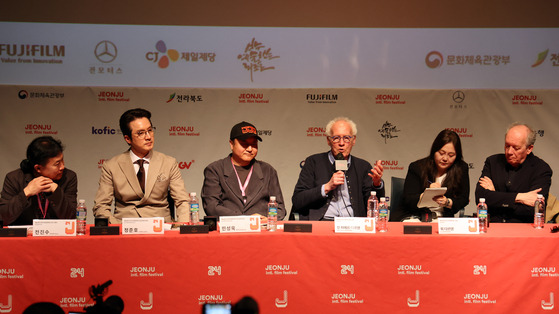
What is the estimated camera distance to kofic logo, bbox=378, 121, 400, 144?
5.34 metres

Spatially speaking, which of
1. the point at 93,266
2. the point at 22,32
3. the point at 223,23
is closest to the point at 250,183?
the point at 93,266

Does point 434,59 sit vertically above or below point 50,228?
above

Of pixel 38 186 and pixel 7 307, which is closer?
pixel 7 307

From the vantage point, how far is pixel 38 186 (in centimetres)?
351

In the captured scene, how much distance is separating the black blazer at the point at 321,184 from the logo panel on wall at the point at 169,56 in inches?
70.5

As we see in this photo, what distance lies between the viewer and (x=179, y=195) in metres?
3.88

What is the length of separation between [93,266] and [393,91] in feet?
11.6

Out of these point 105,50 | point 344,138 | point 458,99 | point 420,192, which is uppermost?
point 105,50

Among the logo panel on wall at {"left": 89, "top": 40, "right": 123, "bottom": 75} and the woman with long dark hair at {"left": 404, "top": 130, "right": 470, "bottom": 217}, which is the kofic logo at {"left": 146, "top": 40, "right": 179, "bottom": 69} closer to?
the logo panel on wall at {"left": 89, "top": 40, "right": 123, "bottom": 75}

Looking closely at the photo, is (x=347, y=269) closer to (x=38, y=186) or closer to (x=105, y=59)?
(x=38, y=186)

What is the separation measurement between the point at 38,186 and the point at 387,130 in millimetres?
3329

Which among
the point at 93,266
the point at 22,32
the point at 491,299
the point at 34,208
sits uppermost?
the point at 22,32

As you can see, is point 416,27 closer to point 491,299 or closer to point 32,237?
point 491,299

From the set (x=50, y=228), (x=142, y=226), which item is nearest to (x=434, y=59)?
(x=142, y=226)
